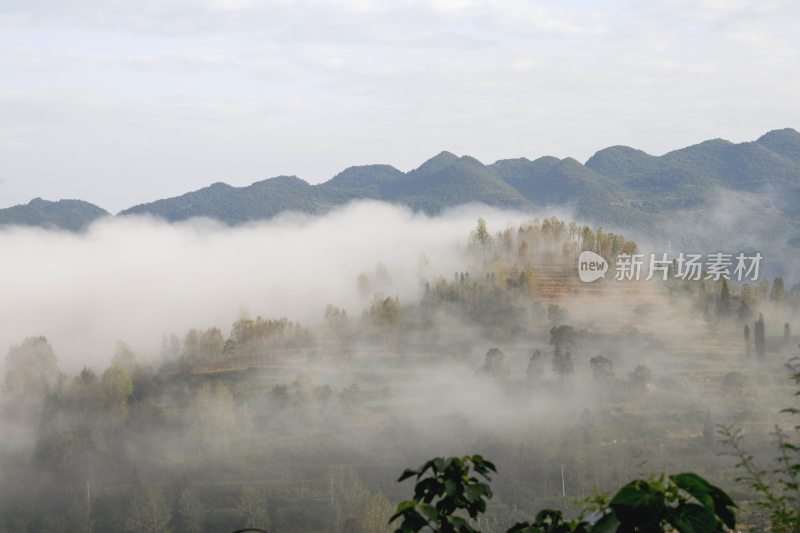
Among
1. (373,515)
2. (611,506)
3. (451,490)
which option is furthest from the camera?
(373,515)

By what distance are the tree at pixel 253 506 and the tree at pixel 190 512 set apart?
27.0ft

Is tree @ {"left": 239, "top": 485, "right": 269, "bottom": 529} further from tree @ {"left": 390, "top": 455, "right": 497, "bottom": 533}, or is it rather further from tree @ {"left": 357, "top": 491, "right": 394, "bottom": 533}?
tree @ {"left": 390, "top": 455, "right": 497, "bottom": 533}

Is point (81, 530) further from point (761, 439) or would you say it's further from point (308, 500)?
point (761, 439)

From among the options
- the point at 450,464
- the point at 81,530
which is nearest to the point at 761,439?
the point at 81,530

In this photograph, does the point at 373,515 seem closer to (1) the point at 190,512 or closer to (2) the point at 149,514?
(1) the point at 190,512

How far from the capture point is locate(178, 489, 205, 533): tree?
182625 millimetres

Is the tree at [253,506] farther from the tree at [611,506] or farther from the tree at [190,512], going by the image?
the tree at [611,506]

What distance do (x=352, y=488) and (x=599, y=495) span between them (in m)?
187

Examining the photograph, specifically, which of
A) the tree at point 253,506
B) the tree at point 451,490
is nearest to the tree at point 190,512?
the tree at point 253,506

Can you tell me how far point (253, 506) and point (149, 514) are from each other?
2485 cm

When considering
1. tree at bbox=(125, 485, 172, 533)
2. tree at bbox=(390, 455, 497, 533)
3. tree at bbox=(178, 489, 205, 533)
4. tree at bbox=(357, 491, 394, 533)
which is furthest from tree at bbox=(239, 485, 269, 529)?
Answer: tree at bbox=(390, 455, 497, 533)

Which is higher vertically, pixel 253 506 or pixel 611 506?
pixel 611 506

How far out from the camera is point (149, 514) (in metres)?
189

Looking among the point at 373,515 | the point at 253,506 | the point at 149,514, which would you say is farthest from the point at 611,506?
the point at 149,514
